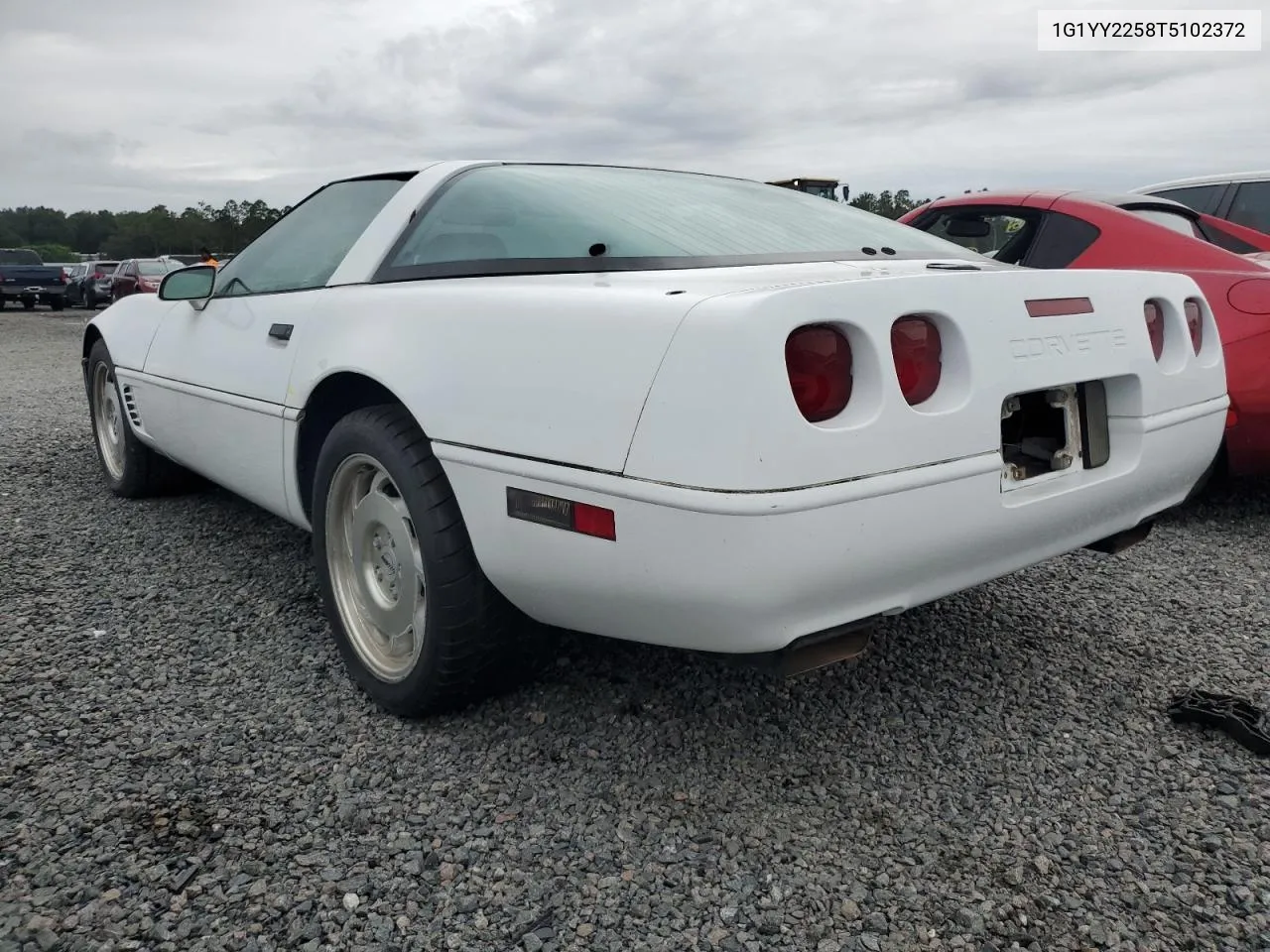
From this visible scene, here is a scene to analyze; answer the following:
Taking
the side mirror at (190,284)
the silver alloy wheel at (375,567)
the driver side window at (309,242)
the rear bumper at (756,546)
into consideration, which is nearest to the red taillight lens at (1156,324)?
the rear bumper at (756,546)

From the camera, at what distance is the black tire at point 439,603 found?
2.16 m

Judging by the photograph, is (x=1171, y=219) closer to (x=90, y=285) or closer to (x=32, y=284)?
(x=90, y=285)

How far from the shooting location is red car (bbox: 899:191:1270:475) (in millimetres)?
3645

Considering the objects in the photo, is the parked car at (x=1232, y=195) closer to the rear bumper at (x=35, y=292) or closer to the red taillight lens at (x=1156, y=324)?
the red taillight lens at (x=1156, y=324)

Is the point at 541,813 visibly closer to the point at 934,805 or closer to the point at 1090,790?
the point at 934,805

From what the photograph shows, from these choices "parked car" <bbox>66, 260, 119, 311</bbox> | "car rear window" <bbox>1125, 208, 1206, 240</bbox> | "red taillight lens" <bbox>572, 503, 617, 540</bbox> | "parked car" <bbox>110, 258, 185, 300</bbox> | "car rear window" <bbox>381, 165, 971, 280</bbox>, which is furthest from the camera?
"parked car" <bbox>66, 260, 119, 311</bbox>

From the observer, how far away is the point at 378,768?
217 centimetres

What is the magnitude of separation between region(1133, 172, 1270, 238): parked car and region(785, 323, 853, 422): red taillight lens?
5.11 m

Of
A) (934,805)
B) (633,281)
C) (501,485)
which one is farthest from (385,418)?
(934,805)

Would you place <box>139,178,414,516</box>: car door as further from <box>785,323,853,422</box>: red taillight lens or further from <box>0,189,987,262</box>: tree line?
<box>0,189,987,262</box>: tree line

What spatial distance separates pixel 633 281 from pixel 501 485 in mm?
482

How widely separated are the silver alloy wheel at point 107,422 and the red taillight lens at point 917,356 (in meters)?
3.69

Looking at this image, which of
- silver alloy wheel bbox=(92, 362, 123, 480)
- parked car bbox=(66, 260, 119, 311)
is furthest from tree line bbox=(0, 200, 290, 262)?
silver alloy wheel bbox=(92, 362, 123, 480)

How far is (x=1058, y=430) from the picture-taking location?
2.31 m
